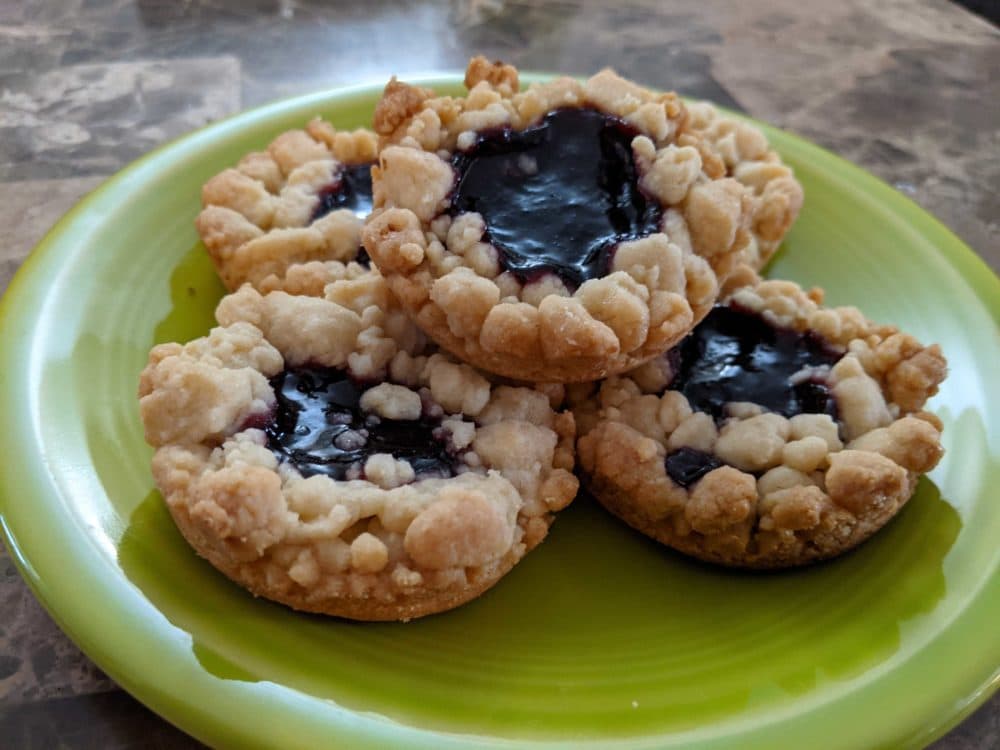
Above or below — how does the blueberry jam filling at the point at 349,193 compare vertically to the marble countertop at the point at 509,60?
above

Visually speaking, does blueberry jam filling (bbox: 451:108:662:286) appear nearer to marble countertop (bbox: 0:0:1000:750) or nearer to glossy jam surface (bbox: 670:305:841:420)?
glossy jam surface (bbox: 670:305:841:420)

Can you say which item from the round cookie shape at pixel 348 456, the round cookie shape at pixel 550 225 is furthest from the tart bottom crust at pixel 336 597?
the round cookie shape at pixel 550 225

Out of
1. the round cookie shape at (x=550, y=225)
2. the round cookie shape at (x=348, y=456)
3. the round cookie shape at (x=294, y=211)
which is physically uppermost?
the round cookie shape at (x=550, y=225)

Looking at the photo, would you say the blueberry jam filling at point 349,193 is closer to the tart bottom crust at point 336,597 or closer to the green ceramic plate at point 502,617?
the green ceramic plate at point 502,617

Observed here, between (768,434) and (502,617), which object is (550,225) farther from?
(502,617)

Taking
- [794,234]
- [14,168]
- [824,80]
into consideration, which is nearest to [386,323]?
[794,234]

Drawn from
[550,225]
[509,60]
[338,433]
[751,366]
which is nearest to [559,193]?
[550,225]

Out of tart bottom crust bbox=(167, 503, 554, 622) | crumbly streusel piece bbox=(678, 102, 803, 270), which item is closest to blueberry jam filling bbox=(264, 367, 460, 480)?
tart bottom crust bbox=(167, 503, 554, 622)
